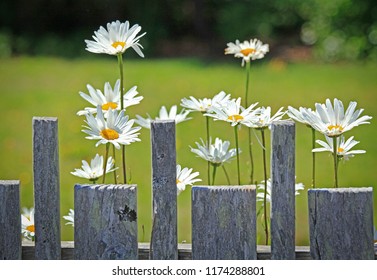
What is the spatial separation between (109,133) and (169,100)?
3645 mm

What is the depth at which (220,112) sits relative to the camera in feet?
4.07

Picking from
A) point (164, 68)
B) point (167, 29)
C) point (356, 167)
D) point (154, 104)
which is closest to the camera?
point (356, 167)

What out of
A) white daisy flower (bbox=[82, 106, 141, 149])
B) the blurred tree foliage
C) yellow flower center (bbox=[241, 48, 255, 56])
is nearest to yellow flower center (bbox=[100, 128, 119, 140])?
white daisy flower (bbox=[82, 106, 141, 149])

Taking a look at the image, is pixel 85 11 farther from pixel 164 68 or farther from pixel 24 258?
pixel 24 258

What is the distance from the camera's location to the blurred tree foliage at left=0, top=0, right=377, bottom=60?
739 cm

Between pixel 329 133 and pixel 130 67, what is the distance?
16.7 ft

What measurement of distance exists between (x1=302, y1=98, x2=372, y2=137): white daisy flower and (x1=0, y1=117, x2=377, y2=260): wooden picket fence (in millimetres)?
67

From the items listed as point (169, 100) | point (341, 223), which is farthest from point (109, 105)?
point (169, 100)

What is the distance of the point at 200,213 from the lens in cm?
118

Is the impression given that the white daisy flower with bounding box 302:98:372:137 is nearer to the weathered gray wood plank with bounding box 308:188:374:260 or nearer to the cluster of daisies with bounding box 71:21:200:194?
the weathered gray wood plank with bounding box 308:188:374:260

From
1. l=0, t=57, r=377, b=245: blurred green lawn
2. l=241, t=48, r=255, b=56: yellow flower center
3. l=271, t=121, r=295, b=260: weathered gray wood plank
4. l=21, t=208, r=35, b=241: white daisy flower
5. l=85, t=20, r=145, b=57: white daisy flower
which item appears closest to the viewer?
l=271, t=121, r=295, b=260: weathered gray wood plank

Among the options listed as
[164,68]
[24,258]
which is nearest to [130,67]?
[164,68]

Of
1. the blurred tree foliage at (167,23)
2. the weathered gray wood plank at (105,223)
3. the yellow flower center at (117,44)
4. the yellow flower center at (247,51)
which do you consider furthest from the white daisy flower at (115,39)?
the blurred tree foliage at (167,23)

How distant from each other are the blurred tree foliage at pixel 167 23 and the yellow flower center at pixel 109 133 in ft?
18.9
